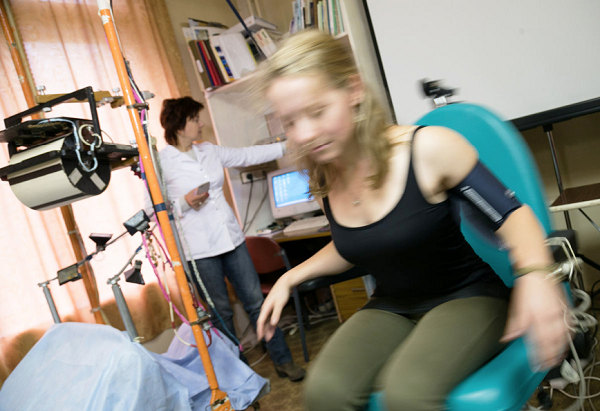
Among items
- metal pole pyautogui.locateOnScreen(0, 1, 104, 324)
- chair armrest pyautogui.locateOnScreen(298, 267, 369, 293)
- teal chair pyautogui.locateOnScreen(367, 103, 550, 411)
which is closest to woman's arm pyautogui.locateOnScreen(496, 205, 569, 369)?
teal chair pyautogui.locateOnScreen(367, 103, 550, 411)

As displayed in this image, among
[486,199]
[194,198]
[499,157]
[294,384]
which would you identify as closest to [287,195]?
[194,198]

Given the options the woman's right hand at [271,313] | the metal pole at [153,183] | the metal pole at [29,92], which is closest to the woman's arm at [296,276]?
the woman's right hand at [271,313]

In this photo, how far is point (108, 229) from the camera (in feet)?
7.84

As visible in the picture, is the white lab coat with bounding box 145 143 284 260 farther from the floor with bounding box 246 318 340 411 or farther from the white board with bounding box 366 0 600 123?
the white board with bounding box 366 0 600 123

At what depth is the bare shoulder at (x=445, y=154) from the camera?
29.1 inches

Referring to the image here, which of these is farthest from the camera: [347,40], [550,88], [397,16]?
[347,40]

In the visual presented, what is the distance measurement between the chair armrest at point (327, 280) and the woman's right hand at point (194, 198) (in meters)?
1.17

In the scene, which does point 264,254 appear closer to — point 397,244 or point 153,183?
point 153,183

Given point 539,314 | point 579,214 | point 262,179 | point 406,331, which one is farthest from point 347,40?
point 539,314

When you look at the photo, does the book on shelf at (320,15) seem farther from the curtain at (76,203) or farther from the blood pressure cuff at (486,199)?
the blood pressure cuff at (486,199)

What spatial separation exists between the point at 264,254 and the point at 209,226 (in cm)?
44

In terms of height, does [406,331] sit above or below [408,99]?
below

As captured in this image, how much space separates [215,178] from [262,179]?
833 millimetres

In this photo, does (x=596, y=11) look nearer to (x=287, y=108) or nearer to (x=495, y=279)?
(x=495, y=279)
